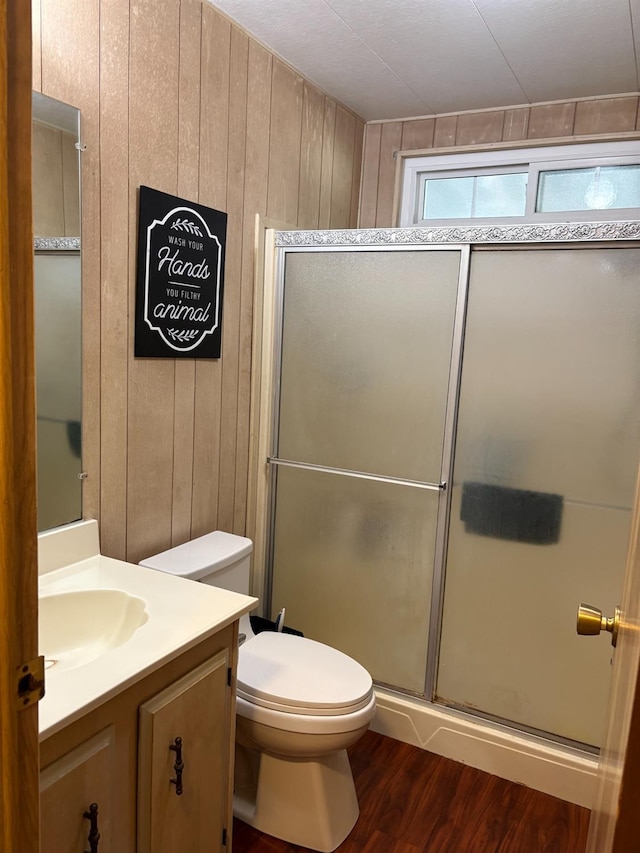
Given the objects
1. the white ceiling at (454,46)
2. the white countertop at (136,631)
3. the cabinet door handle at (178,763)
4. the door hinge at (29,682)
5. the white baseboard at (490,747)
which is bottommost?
the white baseboard at (490,747)

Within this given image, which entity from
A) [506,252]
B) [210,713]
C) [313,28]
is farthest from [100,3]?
[210,713]

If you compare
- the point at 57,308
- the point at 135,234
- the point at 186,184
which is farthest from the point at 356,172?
the point at 57,308

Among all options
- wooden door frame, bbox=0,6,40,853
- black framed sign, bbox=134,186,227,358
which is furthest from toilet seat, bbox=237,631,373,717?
wooden door frame, bbox=0,6,40,853

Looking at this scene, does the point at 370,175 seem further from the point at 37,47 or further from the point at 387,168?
the point at 37,47

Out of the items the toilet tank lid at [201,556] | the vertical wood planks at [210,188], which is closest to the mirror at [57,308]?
the toilet tank lid at [201,556]

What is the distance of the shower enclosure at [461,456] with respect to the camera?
6.79 feet

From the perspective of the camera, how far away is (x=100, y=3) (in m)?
1.67

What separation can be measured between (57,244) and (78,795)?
1.25 m

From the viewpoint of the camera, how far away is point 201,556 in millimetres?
2090

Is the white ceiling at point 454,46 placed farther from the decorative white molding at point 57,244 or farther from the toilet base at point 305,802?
the toilet base at point 305,802

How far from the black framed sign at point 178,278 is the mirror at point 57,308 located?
0.24 meters

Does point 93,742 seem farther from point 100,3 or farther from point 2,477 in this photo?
point 100,3

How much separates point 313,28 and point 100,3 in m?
0.80

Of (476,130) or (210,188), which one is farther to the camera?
(476,130)
